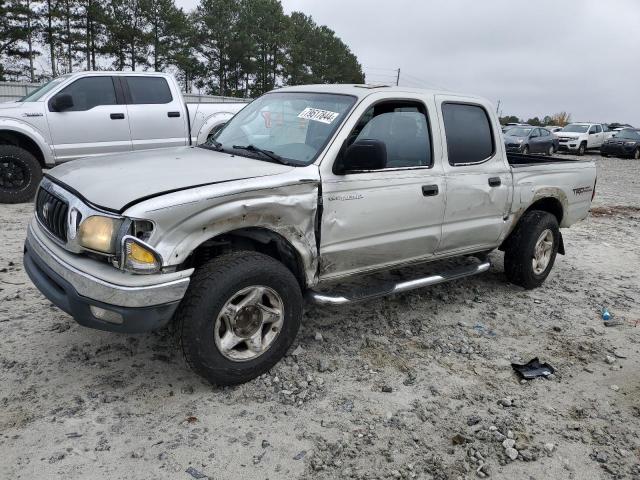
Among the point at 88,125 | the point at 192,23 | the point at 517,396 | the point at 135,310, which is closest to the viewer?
the point at 135,310

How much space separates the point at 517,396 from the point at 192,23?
4191 cm

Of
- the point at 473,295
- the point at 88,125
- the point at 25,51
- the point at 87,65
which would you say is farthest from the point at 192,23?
the point at 473,295

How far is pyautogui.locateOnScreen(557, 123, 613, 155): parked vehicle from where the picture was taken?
2567 centimetres

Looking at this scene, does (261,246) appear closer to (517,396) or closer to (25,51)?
(517,396)

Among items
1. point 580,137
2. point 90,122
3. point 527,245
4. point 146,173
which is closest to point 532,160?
point 527,245

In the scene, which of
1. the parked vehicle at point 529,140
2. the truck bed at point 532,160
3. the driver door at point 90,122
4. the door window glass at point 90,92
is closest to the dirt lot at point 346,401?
the truck bed at point 532,160

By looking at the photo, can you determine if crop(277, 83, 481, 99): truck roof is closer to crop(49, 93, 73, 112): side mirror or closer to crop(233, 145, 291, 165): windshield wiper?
crop(233, 145, 291, 165): windshield wiper

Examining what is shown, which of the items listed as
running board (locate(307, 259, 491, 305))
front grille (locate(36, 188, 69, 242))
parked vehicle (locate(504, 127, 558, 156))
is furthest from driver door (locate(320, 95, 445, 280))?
parked vehicle (locate(504, 127, 558, 156))

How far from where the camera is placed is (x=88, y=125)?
7781 millimetres

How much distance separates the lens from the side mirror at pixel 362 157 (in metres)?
3.36

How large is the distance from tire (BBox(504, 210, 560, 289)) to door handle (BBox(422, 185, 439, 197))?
1.45m

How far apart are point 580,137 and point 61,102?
24.7 metres

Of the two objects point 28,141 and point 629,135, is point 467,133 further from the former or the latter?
point 629,135

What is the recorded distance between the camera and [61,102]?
7.43 m
